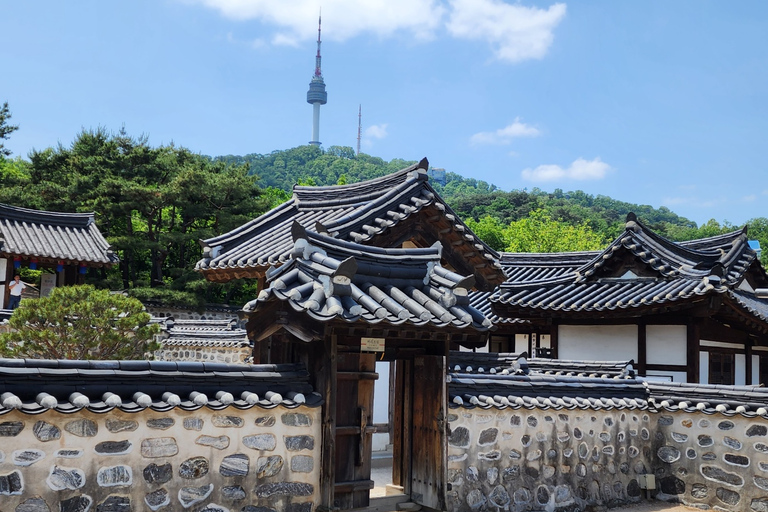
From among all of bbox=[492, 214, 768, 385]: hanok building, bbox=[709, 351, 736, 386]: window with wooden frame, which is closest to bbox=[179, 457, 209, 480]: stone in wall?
bbox=[492, 214, 768, 385]: hanok building

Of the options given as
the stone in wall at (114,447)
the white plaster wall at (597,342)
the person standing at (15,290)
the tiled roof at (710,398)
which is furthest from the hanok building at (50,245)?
the tiled roof at (710,398)

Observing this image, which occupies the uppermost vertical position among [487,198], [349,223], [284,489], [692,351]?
[487,198]

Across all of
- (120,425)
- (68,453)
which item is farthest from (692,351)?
(68,453)

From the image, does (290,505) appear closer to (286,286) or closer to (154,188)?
(286,286)

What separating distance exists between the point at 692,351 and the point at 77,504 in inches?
510

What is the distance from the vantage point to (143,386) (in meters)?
6.90

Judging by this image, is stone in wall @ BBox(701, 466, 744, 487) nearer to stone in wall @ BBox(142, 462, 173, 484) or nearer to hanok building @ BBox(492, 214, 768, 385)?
hanok building @ BBox(492, 214, 768, 385)

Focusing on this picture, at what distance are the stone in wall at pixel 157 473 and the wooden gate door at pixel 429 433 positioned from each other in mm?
3406

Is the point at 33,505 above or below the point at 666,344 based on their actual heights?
below

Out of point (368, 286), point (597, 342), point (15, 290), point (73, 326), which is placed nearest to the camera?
point (368, 286)

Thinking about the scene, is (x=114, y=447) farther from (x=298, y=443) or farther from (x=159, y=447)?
(x=298, y=443)

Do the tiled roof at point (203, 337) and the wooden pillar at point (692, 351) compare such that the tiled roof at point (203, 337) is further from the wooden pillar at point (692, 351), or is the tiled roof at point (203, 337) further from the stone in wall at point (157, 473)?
the stone in wall at point (157, 473)

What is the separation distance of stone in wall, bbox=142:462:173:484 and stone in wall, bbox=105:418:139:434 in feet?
1.38

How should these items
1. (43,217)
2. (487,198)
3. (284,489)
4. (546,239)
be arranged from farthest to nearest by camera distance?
(487,198) → (546,239) → (43,217) → (284,489)
